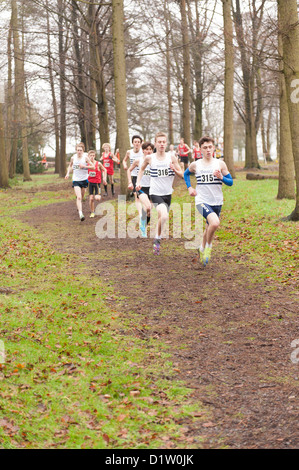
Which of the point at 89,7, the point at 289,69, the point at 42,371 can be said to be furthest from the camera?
the point at 89,7

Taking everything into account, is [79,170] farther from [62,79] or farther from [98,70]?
[62,79]

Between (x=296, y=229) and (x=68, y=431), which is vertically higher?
(x=296, y=229)

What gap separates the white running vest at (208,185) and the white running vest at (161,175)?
4.00 feet

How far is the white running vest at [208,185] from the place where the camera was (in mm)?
9244

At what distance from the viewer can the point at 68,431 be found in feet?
14.0

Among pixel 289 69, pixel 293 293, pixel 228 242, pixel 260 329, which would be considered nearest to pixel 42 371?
pixel 260 329

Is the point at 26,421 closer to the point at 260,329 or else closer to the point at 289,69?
the point at 260,329

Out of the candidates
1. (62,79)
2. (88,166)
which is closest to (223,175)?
(88,166)

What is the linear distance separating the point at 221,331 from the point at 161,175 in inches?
194

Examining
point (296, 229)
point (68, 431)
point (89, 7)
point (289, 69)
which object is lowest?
point (68, 431)

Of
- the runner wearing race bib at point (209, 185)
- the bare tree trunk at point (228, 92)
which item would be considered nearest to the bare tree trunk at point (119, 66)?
the bare tree trunk at point (228, 92)

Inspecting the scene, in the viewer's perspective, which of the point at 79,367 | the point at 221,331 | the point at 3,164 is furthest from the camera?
the point at 3,164

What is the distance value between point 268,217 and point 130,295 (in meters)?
6.67

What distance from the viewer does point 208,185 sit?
368 inches
